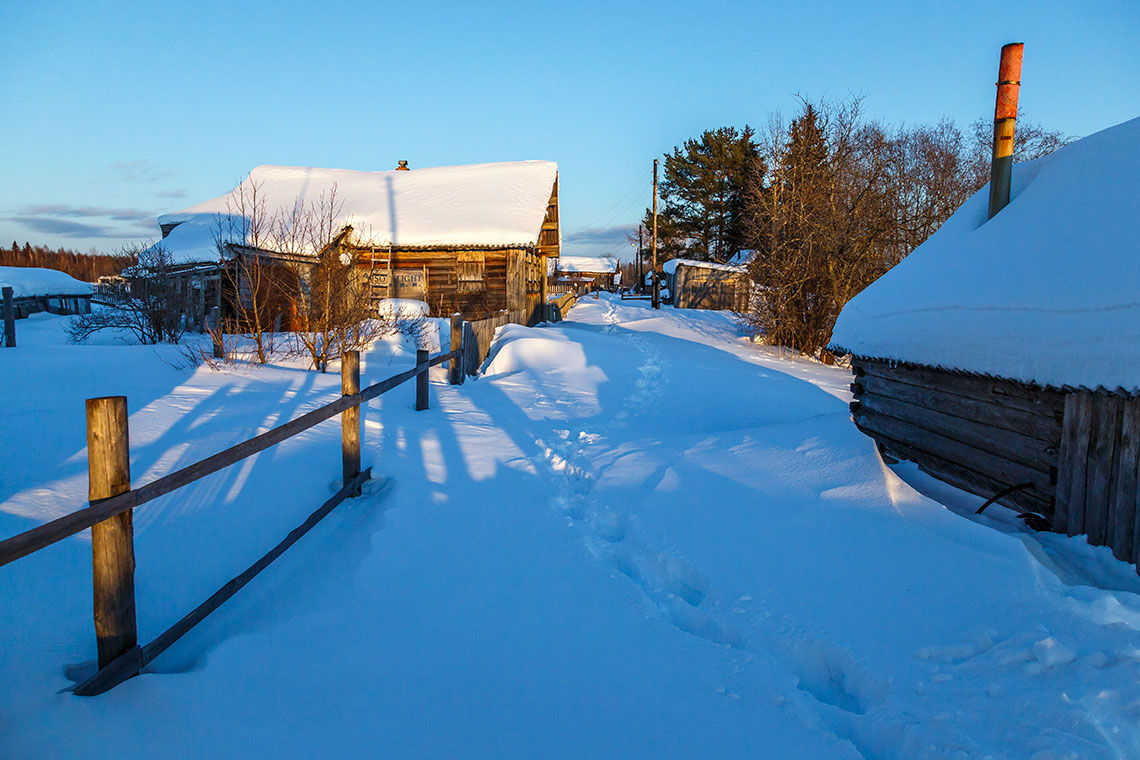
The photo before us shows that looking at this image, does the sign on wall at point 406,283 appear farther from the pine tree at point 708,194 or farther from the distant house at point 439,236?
the pine tree at point 708,194

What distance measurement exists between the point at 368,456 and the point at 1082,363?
5.24 m

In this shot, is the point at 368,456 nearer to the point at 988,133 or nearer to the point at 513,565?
the point at 513,565

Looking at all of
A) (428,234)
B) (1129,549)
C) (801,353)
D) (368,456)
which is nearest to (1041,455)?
(1129,549)

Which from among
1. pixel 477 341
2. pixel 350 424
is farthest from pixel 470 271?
pixel 350 424

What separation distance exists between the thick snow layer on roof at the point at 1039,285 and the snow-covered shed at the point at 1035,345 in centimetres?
1

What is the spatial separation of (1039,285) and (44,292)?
3863 cm

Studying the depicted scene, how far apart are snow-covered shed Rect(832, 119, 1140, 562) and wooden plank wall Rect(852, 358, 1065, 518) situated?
0.01 meters

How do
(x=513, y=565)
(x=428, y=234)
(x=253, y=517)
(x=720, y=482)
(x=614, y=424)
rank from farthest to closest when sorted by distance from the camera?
(x=428, y=234), (x=614, y=424), (x=720, y=482), (x=253, y=517), (x=513, y=565)

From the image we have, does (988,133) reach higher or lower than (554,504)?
higher

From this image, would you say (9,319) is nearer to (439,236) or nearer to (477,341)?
(477,341)

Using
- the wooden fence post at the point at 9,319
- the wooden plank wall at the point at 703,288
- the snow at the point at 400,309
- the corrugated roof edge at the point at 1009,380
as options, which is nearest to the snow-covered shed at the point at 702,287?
the wooden plank wall at the point at 703,288

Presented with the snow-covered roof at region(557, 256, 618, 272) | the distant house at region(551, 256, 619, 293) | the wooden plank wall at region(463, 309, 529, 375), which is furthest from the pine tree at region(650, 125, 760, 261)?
the snow-covered roof at region(557, 256, 618, 272)

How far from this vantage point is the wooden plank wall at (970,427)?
Answer: 403cm

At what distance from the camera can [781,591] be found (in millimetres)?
3369
